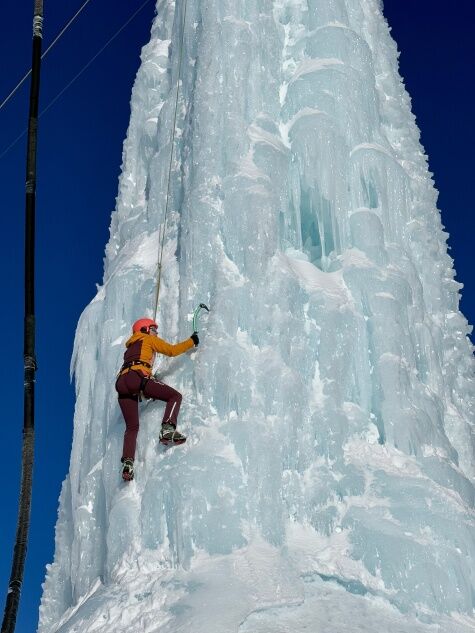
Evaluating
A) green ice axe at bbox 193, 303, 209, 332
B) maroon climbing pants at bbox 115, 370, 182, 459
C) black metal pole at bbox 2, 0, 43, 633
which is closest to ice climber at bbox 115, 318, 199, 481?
maroon climbing pants at bbox 115, 370, 182, 459

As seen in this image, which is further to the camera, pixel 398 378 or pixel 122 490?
pixel 398 378

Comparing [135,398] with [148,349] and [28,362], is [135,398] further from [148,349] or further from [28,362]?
[28,362]

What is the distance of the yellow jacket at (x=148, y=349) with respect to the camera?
7348mm

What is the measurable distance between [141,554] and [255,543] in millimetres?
875

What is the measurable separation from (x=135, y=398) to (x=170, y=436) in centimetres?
52

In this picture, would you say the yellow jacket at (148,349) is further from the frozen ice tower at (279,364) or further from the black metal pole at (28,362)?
the black metal pole at (28,362)

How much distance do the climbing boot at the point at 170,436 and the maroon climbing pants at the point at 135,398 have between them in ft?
0.15

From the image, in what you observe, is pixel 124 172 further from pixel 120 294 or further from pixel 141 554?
pixel 141 554

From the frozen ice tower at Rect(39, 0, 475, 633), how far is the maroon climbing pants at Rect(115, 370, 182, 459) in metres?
0.14

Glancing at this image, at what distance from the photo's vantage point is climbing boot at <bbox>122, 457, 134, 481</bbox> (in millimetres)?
7000

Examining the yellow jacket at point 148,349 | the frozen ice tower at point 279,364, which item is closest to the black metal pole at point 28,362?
the frozen ice tower at point 279,364

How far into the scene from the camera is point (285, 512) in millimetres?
6898

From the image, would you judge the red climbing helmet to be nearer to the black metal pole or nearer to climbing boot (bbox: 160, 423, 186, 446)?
climbing boot (bbox: 160, 423, 186, 446)

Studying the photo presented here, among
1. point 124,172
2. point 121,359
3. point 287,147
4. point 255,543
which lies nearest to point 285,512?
point 255,543
